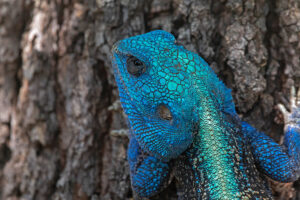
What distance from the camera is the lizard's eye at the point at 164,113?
236 cm

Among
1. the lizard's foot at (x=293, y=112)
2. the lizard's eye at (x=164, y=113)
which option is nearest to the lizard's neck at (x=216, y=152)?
the lizard's eye at (x=164, y=113)

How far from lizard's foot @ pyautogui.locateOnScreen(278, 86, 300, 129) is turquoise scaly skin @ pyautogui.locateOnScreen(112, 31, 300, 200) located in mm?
118

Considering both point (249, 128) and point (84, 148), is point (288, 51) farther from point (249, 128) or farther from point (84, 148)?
point (84, 148)

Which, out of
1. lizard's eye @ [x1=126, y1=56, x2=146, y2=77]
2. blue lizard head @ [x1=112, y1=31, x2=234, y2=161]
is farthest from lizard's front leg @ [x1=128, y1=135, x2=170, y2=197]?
lizard's eye @ [x1=126, y1=56, x2=146, y2=77]

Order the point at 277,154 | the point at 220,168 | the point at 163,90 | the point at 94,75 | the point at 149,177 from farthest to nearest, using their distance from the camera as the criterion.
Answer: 1. the point at 94,75
2. the point at 149,177
3. the point at 277,154
4. the point at 163,90
5. the point at 220,168

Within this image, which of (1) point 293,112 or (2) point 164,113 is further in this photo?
(1) point 293,112

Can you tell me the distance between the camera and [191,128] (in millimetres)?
2305

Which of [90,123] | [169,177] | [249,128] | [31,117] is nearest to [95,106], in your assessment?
[90,123]

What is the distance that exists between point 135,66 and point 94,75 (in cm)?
88

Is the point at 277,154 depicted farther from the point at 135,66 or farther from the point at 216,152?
the point at 135,66

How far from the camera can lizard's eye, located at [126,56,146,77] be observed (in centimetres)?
240

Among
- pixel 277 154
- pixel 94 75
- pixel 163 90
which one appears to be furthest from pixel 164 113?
pixel 94 75

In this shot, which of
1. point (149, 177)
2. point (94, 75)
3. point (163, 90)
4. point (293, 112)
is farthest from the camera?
point (94, 75)

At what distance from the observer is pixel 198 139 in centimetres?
229
